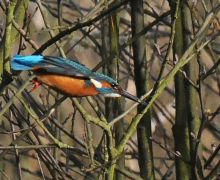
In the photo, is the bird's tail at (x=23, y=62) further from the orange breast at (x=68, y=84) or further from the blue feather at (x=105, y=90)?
the blue feather at (x=105, y=90)

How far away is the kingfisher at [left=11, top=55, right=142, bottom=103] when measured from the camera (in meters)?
2.52

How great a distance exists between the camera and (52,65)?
8.34 ft

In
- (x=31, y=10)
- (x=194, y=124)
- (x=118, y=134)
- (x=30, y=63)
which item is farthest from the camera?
(x=31, y=10)

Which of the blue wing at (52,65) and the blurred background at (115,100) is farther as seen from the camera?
the blurred background at (115,100)

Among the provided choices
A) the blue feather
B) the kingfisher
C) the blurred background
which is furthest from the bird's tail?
the blue feather

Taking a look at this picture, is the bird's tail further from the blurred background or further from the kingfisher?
the blurred background

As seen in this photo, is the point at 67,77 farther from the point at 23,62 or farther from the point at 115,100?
the point at 115,100

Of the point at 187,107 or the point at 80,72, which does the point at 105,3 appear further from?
the point at 187,107

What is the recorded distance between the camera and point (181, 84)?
12.0ft

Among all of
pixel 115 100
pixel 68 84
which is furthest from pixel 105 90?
pixel 115 100

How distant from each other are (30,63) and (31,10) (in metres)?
2.80

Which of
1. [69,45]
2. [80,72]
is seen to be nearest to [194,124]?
[80,72]

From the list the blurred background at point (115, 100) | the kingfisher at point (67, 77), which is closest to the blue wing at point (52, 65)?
the kingfisher at point (67, 77)

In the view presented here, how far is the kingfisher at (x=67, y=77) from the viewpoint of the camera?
2520mm
